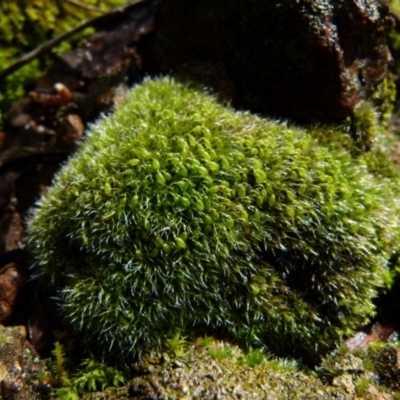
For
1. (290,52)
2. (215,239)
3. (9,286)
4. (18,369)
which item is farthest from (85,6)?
(18,369)

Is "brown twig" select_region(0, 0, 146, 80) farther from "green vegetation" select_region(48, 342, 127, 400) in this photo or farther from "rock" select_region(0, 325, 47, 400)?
"green vegetation" select_region(48, 342, 127, 400)

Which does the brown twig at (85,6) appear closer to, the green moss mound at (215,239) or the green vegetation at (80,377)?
the green moss mound at (215,239)

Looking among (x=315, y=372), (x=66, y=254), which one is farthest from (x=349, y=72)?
(x=66, y=254)

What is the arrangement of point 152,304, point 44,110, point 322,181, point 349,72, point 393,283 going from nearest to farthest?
point 152,304 < point 322,181 < point 393,283 < point 349,72 < point 44,110

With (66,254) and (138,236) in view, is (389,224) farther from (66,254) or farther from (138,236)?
(66,254)

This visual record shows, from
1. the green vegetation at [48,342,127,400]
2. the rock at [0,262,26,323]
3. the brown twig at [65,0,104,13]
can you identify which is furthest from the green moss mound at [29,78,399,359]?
the brown twig at [65,0,104,13]

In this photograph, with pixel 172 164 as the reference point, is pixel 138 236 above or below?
below

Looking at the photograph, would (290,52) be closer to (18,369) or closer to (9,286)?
(9,286)
